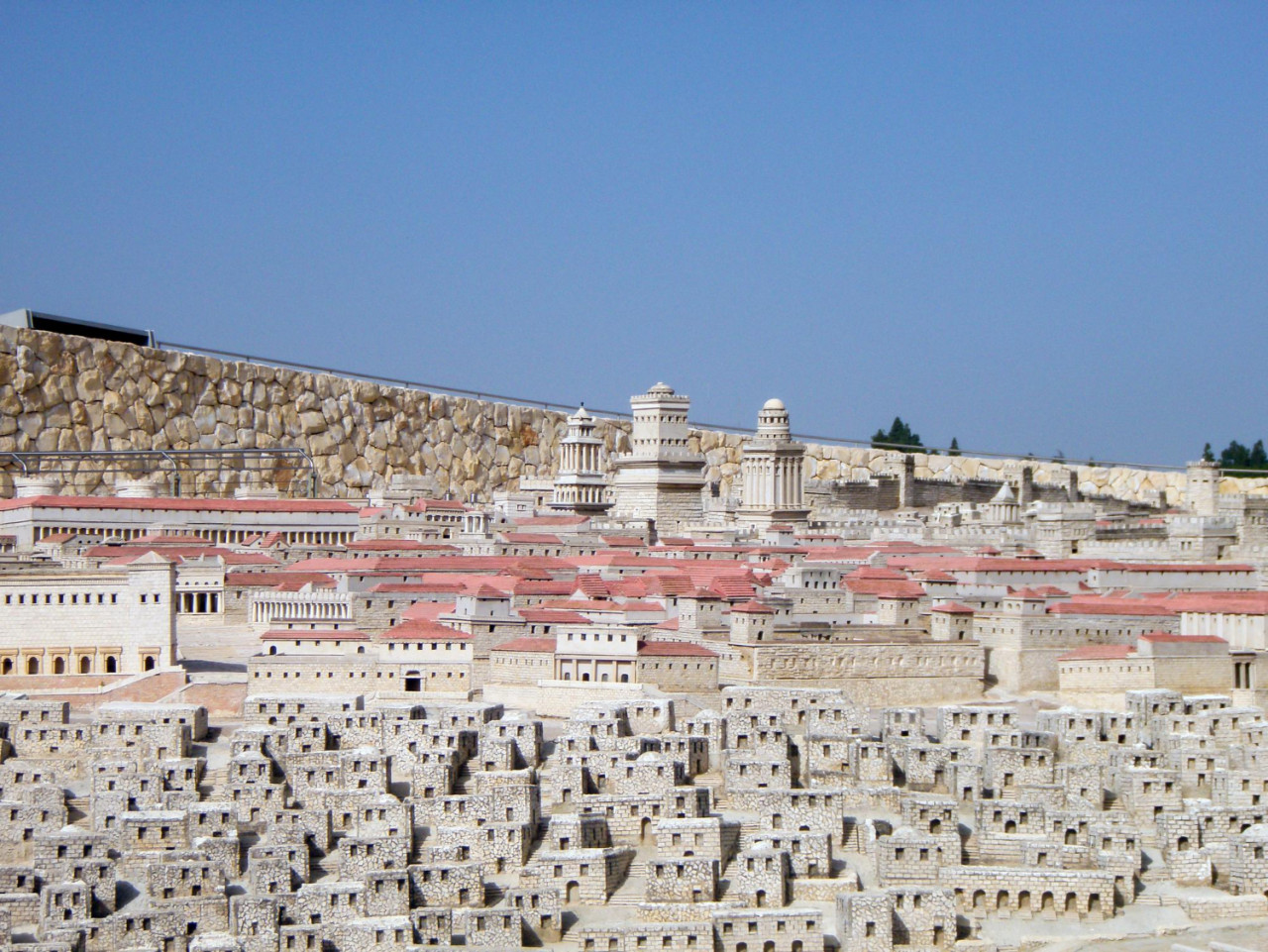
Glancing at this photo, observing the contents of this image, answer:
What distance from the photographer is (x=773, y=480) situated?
217ft

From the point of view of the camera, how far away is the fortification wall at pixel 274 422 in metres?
65.2

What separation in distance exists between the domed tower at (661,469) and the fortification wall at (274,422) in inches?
297

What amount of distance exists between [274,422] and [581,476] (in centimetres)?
1177

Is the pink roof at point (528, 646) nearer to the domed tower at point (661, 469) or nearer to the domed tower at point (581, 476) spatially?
the domed tower at point (581, 476)

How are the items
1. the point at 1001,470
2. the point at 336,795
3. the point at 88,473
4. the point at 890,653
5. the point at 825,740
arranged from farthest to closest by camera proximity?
the point at 1001,470 < the point at 88,473 < the point at 890,653 < the point at 825,740 < the point at 336,795

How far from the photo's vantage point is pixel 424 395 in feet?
256

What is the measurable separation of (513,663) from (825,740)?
22.7ft

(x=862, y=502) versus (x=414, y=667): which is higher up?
(x=862, y=502)

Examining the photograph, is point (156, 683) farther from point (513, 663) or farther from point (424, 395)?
point (424, 395)

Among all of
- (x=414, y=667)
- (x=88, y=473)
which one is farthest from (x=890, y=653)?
(x=88, y=473)

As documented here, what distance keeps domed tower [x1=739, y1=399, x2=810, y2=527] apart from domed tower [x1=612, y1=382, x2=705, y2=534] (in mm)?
1505

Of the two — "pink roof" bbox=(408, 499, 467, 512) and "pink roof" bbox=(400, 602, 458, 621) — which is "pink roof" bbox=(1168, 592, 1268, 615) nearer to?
"pink roof" bbox=(400, 602, 458, 621)

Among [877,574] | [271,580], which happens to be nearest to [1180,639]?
[877,574]

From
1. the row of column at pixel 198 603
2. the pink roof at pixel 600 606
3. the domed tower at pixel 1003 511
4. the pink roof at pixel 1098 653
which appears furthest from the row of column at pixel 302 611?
the domed tower at pixel 1003 511
